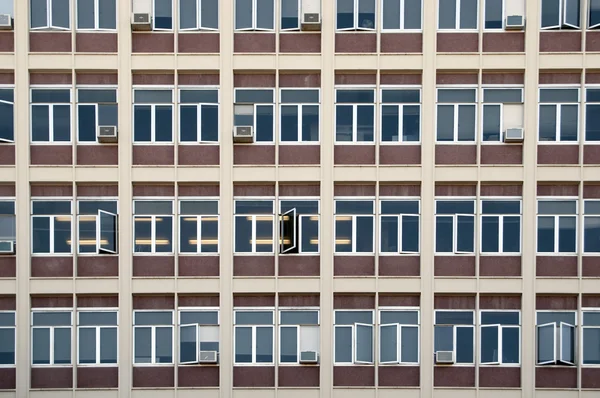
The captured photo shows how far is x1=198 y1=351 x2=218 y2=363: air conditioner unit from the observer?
16.5m

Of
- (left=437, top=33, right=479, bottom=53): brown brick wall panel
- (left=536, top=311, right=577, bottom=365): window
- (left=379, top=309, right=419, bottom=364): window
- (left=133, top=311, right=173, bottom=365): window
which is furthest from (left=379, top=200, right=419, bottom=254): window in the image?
(left=133, top=311, right=173, bottom=365): window

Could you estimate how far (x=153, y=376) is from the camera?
16703mm

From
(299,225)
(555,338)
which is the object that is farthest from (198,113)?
(555,338)

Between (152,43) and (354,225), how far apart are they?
764cm

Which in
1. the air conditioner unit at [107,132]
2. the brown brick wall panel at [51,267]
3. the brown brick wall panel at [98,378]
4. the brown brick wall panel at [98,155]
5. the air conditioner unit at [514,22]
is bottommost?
the brown brick wall panel at [98,378]

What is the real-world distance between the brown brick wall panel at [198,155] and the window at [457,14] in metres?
7.29

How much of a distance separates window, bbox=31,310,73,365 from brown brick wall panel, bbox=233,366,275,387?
4.72 meters

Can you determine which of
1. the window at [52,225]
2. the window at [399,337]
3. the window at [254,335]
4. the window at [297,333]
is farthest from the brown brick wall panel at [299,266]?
the window at [52,225]

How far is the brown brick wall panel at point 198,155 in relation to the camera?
1684 centimetres

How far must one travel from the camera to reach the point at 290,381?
1672 centimetres

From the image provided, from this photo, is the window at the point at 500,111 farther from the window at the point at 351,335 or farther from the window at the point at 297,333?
the window at the point at 297,333

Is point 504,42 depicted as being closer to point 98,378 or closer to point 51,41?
point 51,41

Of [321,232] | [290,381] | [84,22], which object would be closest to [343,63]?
[321,232]

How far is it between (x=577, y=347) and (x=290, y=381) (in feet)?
26.2
